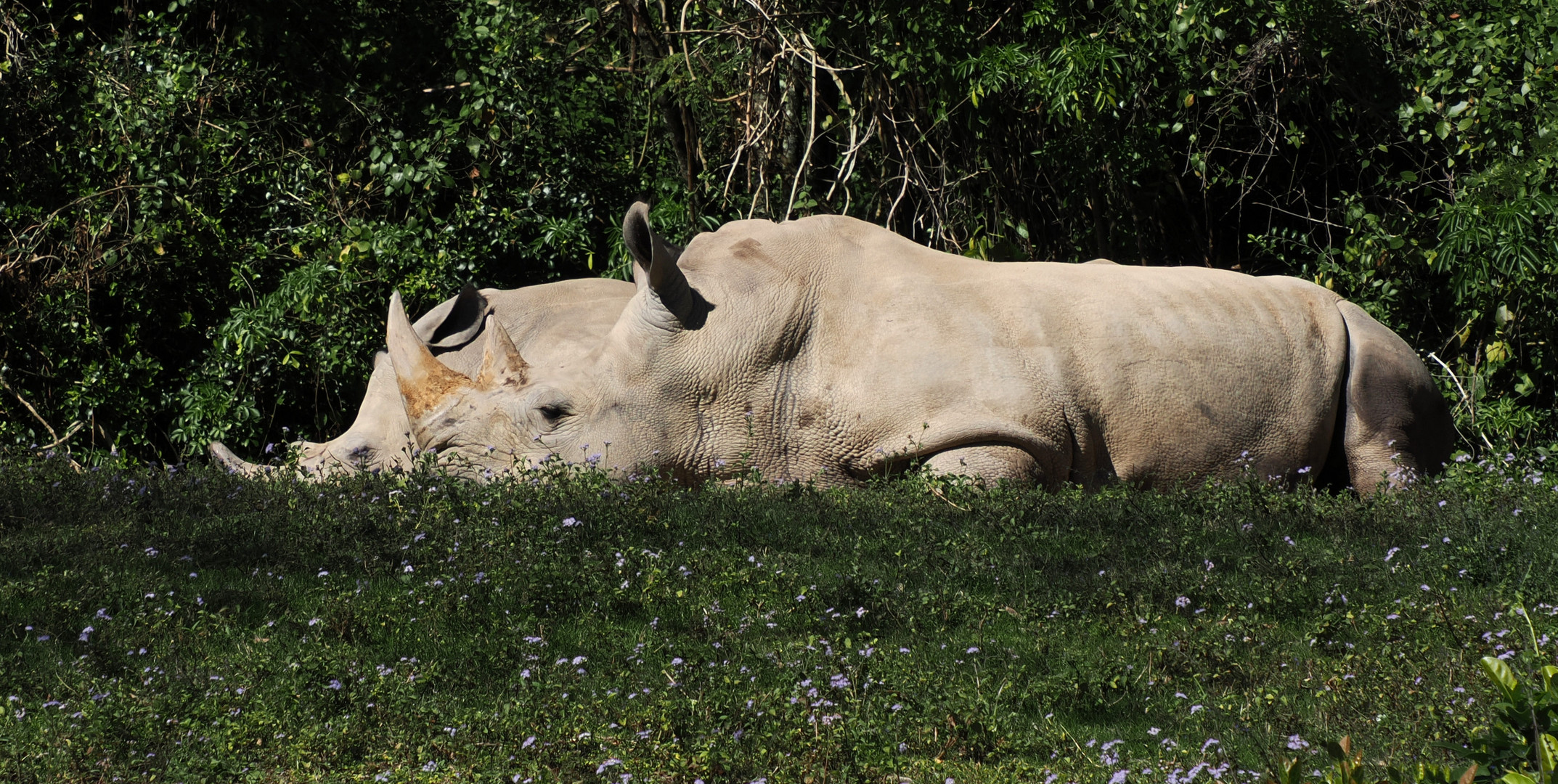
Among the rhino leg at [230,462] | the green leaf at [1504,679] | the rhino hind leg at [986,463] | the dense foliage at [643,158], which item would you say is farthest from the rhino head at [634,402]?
the green leaf at [1504,679]

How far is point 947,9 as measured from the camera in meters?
8.97

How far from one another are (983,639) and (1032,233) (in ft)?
19.8

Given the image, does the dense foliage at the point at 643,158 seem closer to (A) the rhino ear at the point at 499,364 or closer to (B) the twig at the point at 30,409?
(B) the twig at the point at 30,409

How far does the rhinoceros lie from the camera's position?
648 centimetres

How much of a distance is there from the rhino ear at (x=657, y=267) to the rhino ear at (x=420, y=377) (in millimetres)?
947

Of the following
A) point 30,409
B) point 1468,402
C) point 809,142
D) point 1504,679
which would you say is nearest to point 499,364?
point 809,142

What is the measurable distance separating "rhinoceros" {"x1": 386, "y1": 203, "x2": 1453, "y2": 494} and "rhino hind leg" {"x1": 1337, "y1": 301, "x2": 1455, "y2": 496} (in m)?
0.01

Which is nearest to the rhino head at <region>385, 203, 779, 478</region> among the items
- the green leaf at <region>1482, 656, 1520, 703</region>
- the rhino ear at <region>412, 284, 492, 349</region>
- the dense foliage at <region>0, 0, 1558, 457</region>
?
the rhino ear at <region>412, 284, 492, 349</region>

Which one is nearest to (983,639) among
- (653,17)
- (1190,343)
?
(1190,343)

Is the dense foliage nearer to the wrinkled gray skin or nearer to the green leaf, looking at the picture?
the wrinkled gray skin

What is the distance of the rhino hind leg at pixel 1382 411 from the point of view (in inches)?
282

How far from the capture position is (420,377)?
22.0 feet

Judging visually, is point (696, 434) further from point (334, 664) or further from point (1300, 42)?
point (1300, 42)

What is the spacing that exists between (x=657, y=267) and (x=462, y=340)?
147cm
